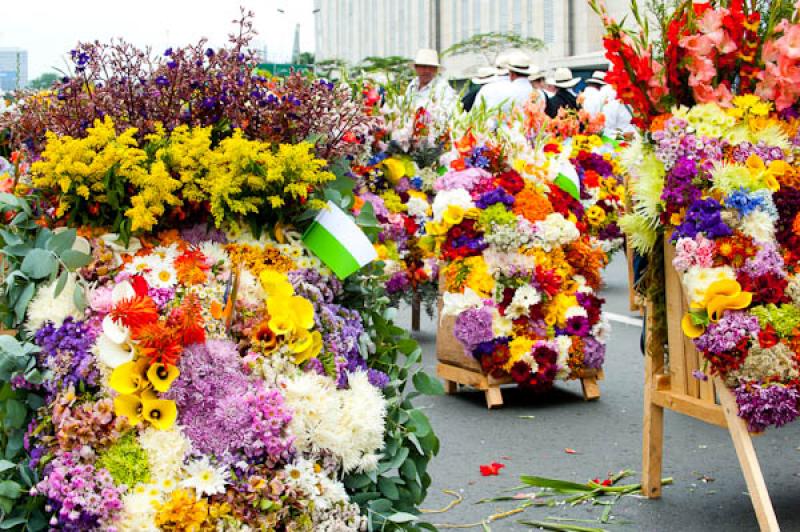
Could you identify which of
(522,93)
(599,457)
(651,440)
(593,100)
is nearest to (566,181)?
(599,457)

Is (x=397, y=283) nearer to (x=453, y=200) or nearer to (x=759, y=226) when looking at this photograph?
(x=453, y=200)

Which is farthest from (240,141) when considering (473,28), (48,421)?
(473,28)

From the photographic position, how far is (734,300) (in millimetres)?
4254

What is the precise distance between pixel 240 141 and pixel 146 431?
→ 0.91m

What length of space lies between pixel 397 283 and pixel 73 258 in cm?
569

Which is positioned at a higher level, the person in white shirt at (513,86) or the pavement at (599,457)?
the person in white shirt at (513,86)

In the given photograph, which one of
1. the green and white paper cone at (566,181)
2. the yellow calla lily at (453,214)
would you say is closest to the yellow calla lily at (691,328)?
the yellow calla lily at (453,214)

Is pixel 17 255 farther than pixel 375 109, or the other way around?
pixel 375 109

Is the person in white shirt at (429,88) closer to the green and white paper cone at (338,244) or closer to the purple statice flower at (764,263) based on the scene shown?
the purple statice flower at (764,263)

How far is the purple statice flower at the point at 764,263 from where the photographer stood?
14.1 ft

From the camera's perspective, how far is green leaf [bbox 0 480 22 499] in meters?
2.88

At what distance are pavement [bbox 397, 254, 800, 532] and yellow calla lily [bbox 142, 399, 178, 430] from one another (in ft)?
6.67

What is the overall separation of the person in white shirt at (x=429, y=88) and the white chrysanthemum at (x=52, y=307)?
5.89 m

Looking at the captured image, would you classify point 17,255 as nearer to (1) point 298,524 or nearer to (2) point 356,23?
→ (1) point 298,524
